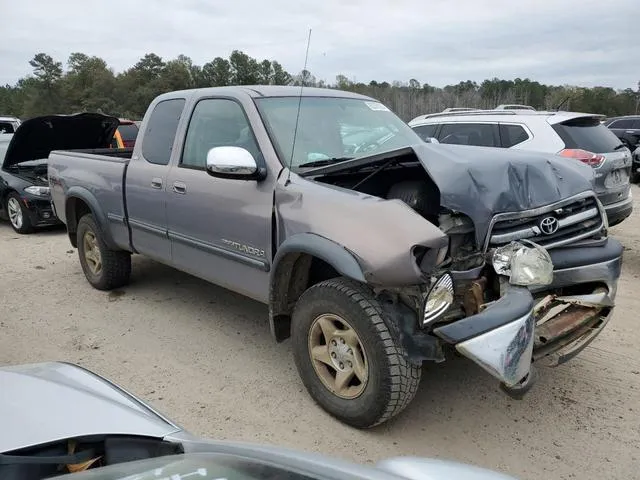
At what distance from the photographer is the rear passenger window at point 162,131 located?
465 centimetres

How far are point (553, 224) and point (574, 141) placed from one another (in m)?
4.34

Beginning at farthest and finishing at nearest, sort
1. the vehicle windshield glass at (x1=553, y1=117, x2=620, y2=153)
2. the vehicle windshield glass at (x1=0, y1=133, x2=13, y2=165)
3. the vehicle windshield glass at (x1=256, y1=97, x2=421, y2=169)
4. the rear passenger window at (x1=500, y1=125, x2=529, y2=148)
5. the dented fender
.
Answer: the vehicle windshield glass at (x1=0, y1=133, x2=13, y2=165) < the rear passenger window at (x1=500, y1=125, x2=529, y2=148) < the vehicle windshield glass at (x1=553, y1=117, x2=620, y2=153) < the vehicle windshield glass at (x1=256, y1=97, x2=421, y2=169) < the dented fender

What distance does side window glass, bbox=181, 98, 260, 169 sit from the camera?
4.02 metres

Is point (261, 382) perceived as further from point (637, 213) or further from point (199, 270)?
point (637, 213)

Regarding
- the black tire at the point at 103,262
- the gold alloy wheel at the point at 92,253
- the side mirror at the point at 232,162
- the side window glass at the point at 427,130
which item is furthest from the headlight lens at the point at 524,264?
the side window glass at the point at 427,130

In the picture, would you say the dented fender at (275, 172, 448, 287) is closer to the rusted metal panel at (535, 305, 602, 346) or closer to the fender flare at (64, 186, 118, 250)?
the rusted metal panel at (535, 305, 602, 346)

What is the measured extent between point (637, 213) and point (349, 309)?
8.93 m

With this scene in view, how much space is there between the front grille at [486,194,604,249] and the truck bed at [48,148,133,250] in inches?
138

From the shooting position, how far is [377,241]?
2852 mm

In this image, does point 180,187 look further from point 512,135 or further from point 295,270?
point 512,135

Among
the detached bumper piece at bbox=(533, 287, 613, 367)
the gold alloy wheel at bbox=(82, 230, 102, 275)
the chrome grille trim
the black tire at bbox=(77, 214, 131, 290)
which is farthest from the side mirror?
the gold alloy wheel at bbox=(82, 230, 102, 275)

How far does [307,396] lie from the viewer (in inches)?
142

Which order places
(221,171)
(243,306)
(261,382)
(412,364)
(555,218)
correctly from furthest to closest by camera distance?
(243,306) < (261,382) < (221,171) < (555,218) < (412,364)

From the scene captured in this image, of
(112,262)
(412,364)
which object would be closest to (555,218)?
(412,364)
